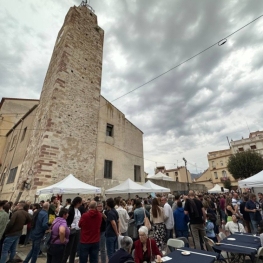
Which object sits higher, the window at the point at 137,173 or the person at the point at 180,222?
the window at the point at 137,173

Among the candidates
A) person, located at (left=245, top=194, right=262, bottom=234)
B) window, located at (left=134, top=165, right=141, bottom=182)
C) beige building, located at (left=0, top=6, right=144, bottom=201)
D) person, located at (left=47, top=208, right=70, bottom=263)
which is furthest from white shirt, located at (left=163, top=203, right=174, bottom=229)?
window, located at (left=134, top=165, right=141, bottom=182)

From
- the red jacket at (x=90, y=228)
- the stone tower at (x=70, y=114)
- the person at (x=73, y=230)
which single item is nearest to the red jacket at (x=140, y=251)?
the red jacket at (x=90, y=228)

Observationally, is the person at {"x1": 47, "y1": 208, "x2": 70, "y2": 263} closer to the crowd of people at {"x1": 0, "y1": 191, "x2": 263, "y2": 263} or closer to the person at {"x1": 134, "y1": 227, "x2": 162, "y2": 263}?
the crowd of people at {"x1": 0, "y1": 191, "x2": 263, "y2": 263}

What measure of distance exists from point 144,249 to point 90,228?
54.6 inches

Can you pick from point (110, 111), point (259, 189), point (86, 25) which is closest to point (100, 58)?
point (86, 25)

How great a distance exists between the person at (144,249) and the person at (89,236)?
47.7 inches

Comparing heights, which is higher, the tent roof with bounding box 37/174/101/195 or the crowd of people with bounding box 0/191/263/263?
the tent roof with bounding box 37/174/101/195

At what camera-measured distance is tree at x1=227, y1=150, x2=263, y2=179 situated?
84.8 ft

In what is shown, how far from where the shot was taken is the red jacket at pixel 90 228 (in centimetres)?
370

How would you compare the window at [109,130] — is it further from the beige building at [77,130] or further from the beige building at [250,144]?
the beige building at [250,144]

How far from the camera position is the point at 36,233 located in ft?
14.1

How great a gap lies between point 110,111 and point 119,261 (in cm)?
1266

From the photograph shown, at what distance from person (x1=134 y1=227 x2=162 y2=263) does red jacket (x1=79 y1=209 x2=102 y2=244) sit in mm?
1202

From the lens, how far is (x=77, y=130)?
1127 cm
